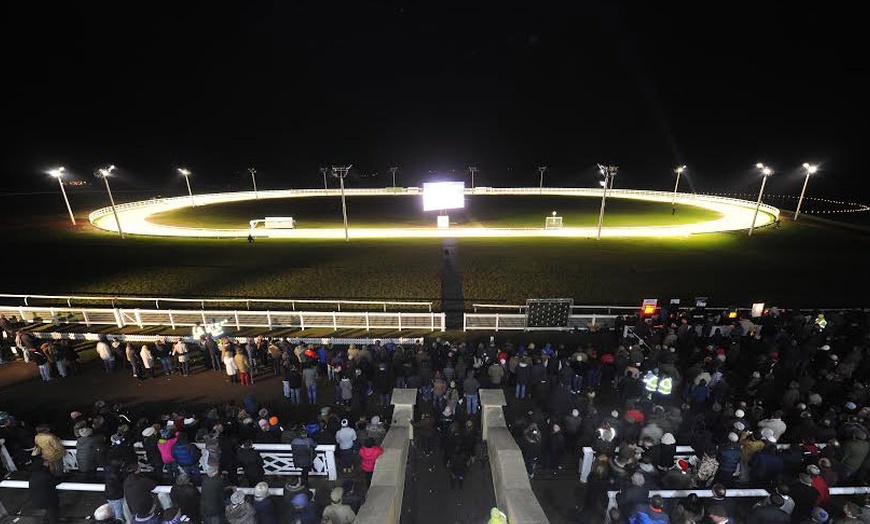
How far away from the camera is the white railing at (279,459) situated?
8.49 meters

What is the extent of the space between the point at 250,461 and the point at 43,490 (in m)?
3.28

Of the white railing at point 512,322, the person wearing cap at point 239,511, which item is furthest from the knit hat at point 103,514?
the white railing at point 512,322

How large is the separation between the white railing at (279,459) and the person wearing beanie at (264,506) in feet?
5.74

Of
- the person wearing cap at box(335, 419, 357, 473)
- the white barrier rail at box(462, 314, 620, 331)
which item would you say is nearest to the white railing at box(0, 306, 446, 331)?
the white barrier rail at box(462, 314, 620, 331)

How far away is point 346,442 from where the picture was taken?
336 inches

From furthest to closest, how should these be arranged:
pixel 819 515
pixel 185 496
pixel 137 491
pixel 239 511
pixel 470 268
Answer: pixel 470 268, pixel 185 496, pixel 137 491, pixel 239 511, pixel 819 515

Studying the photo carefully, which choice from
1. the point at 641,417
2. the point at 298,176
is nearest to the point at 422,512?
the point at 641,417

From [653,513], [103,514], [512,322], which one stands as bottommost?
[512,322]

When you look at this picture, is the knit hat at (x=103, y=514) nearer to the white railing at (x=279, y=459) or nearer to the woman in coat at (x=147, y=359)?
the white railing at (x=279, y=459)

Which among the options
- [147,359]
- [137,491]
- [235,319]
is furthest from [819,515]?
[235,319]

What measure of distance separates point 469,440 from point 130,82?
181045 mm

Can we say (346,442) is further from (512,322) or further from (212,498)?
(512,322)

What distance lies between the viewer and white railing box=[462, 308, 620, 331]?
16328 millimetres

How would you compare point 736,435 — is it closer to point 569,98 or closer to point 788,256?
point 788,256
